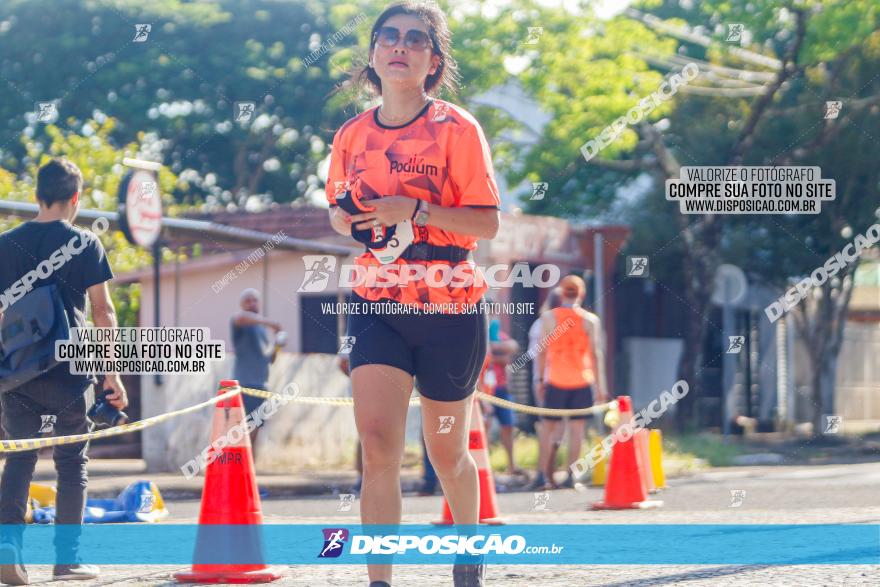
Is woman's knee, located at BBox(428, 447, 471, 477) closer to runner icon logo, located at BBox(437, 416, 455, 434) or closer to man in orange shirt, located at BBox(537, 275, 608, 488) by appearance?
runner icon logo, located at BBox(437, 416, 455, 434)

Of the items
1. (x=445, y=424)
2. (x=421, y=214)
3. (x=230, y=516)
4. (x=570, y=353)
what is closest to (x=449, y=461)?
(x=445, y=424)

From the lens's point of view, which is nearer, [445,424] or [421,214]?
[421,214]

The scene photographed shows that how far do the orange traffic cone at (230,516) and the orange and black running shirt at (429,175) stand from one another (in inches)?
60.5

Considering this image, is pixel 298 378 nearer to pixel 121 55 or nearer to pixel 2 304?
pixel 2 304

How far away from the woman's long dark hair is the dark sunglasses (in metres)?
0.06

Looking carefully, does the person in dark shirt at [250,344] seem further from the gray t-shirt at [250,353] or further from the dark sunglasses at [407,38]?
the dark sunglasses at [407,38]

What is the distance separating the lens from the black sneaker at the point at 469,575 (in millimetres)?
4855

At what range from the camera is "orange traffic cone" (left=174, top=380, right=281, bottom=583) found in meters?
5.84

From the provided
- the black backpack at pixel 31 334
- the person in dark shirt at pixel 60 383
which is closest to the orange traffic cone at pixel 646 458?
the person in dark shirt at pixel 60 383

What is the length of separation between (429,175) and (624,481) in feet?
18.1

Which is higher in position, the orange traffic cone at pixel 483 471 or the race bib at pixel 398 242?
the race bib at pixel 398 242

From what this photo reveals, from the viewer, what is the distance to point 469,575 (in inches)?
191

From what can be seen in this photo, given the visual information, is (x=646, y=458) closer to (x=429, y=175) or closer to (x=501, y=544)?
(x=501, y=544)

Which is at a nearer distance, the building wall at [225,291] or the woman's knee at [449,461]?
the woman's knee at [449,461]
